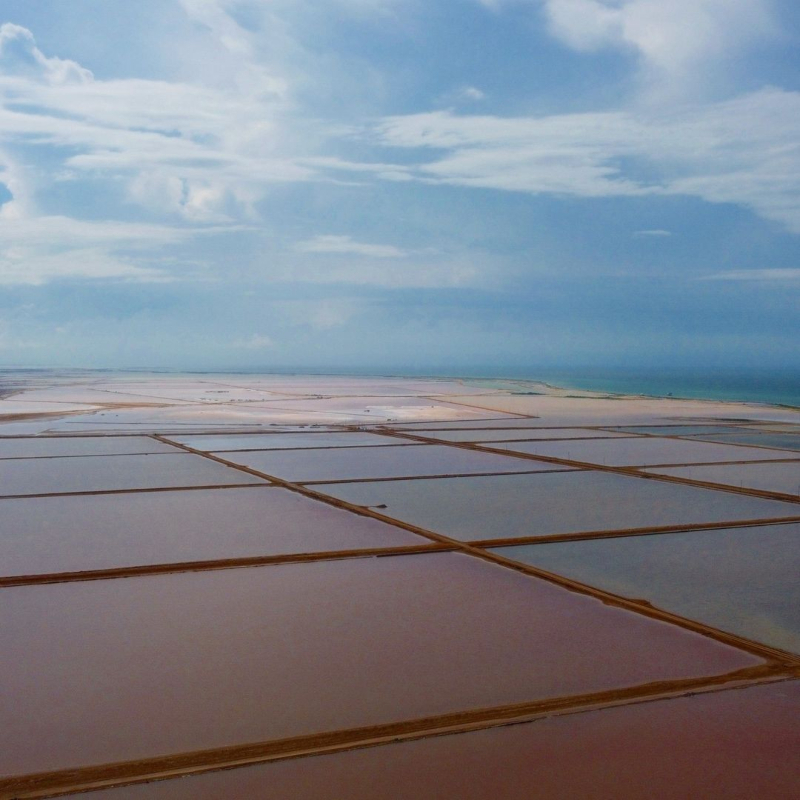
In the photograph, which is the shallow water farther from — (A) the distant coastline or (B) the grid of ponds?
(A) the distant coastline

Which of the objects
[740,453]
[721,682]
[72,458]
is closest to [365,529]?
[721,682]

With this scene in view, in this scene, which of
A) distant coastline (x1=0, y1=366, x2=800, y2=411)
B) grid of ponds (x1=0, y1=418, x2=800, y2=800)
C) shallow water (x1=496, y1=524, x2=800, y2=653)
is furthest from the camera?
distant coastline (x1=0, y1=366, x2=800, y2=411)

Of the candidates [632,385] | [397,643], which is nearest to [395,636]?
[397,643]

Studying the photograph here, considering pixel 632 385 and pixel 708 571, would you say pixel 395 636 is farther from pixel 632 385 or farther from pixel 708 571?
pixel 632 385

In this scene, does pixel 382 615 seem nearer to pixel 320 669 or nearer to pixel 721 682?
pixel 320 669

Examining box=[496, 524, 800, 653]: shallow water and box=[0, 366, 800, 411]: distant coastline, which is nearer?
box=[496, 524, 800, 653]: shallow water

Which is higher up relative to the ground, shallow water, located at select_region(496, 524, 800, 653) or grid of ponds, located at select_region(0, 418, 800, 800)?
shallow water, located at select_region(496, 524, 800, 653)

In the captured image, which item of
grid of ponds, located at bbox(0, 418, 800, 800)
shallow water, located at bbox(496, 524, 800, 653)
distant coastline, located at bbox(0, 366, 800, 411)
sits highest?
distant coastline, located at bbox(0, 366, 800, 411)

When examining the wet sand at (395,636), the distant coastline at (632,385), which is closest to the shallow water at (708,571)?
the wet sand at (395,636)

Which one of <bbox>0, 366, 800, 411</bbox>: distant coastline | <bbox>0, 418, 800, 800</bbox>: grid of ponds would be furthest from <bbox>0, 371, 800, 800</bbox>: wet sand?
<bbox>0, 366, 800, 411</bbox>: distant coastline
